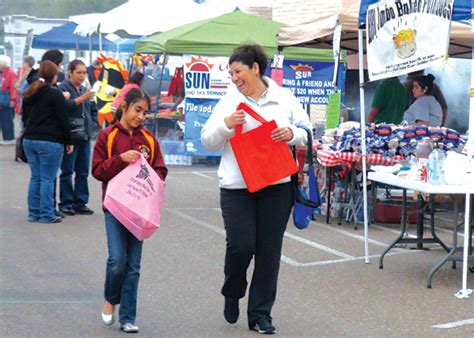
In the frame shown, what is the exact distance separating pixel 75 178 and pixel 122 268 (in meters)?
6.16

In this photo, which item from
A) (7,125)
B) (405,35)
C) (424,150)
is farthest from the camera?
(7,125)

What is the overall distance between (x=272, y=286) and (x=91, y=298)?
1733mm

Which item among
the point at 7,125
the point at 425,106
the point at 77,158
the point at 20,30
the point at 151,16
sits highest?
the point at 20,30

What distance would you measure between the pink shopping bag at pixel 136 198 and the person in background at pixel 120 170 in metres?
0.07

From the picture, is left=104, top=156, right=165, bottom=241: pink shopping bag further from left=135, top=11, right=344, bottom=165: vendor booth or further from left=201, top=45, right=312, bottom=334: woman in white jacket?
left=135, top=11, right=344, bottom=165: vendor booth

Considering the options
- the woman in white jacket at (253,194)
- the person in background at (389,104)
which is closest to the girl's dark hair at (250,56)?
the woman in white jacket at (253,194)

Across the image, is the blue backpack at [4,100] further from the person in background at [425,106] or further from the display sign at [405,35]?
the display sign at [405,35]

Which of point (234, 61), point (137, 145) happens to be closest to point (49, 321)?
point (137, 145)

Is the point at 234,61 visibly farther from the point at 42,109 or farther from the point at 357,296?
the point at 42,109

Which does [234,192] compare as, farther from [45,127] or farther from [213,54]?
[213,54]

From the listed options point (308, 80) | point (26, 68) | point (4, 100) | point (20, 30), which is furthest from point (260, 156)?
point (20, 30)

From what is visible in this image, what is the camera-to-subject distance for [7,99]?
23812 millimetres

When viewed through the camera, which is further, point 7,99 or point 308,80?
point 7,99

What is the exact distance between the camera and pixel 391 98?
1413 centimetres
